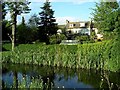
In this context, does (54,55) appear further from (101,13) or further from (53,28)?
(53,28)

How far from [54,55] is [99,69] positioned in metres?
5.03

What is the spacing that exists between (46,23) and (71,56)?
27982mm

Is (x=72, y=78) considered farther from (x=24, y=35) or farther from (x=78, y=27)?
(x=78, y=27)

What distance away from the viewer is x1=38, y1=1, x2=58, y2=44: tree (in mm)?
51269

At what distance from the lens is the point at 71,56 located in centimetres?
2644

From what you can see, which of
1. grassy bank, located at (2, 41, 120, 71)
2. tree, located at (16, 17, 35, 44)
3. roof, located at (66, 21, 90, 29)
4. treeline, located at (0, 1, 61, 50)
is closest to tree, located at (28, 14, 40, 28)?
treeline, located at (0, 1, 61, 50)

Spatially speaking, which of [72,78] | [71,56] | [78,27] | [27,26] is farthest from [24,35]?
[78,27]

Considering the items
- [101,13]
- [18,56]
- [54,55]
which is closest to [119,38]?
[54,55]

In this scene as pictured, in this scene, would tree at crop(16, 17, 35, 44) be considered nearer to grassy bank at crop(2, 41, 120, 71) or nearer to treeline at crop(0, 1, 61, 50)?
treeline at crop(0, 1, 61, 50)

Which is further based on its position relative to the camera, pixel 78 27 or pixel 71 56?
pixel 78 27

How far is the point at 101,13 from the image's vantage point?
40.3 metres

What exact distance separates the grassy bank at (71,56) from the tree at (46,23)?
19084mm

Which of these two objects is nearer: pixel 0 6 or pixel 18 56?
pixel 18 56

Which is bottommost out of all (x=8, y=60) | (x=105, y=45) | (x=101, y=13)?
(x=8, y=60)
